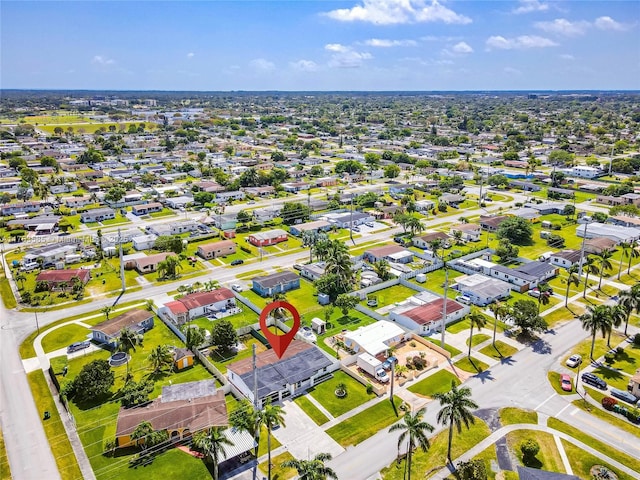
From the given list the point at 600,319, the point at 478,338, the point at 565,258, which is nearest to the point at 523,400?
the point at 478,338

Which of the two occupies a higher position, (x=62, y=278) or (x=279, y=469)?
(x=62, y=278)

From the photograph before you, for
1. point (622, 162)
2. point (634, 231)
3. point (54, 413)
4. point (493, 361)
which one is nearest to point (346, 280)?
point (493, 361)

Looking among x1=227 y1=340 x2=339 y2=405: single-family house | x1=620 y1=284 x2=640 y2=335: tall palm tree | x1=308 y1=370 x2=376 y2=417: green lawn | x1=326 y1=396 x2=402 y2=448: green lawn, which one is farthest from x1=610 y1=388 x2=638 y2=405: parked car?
x1=227 y1=340 x2=339 y2=405: single-family house

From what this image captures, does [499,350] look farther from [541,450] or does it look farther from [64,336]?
[64,336]

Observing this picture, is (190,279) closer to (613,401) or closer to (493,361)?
(493,361)

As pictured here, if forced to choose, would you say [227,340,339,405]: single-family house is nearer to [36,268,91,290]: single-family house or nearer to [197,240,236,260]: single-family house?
[197,240,236,260]: single-family house

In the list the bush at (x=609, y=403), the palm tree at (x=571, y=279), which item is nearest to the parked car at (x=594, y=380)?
the bush at (x=609, y=403)
